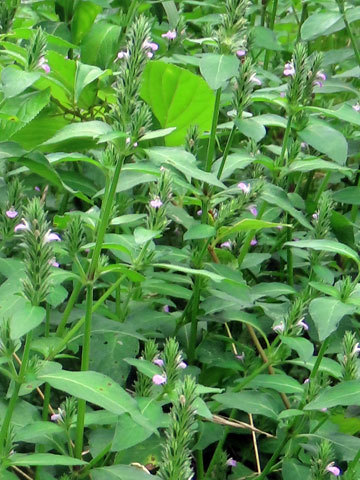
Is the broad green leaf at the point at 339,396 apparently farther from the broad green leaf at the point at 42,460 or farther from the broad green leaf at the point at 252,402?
the broad green leaf at the point at 42,460

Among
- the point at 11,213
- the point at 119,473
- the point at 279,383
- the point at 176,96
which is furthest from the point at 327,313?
the point at 176,96

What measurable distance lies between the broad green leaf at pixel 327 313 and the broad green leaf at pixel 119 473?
0.42 meters

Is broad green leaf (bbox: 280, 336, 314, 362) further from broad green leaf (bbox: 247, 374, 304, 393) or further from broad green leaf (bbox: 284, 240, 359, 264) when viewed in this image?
broad green leaf (bbox: 284, 240, 359, 264)

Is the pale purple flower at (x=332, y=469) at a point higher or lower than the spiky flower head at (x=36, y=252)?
lower

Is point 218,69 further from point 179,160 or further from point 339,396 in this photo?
point 339,396

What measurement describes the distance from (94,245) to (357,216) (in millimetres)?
1218

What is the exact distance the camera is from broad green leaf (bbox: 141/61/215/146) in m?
2.43

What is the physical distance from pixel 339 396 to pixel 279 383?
0.79ft

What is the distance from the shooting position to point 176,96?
2471 mm

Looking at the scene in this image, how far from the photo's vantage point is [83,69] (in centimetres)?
213

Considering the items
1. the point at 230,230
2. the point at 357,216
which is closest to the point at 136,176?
the point at 230,230

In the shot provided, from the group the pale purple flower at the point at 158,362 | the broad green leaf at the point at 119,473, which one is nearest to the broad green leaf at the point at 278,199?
the pale purple flower at the point at 158,362

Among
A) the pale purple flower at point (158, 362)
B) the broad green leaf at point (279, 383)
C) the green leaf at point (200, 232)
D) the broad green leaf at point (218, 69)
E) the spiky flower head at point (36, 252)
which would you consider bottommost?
the broad green leaf at point (279, 383)

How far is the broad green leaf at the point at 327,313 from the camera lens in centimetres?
165
